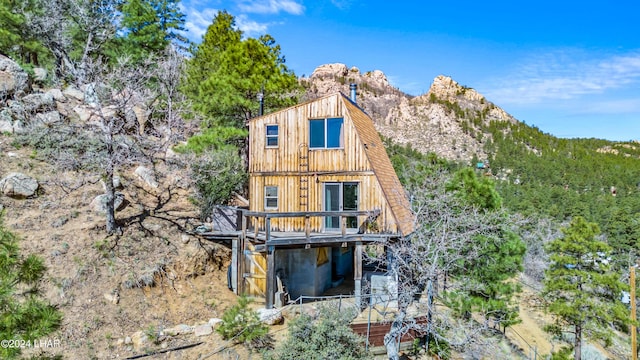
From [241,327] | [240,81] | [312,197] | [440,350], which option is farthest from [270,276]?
[240,81]

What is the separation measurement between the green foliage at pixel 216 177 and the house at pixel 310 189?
7.79 ft

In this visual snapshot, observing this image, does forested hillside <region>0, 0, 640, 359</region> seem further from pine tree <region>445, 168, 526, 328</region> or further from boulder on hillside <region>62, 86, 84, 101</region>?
boulder on hillside <region>62, 86, 84, 101</region>

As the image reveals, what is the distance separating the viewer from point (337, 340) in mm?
8328

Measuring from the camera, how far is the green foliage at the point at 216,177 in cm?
1585

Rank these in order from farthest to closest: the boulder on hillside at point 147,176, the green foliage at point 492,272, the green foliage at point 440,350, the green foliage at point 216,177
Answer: the boulder on hillside at point 147,176
the green foliage at point 216,177
the green foliage at point 492,272
the green foliage at point 440,350

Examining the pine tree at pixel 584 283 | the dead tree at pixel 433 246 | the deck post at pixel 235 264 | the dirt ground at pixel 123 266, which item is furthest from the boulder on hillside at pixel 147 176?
the pine tree at pixel 584 283

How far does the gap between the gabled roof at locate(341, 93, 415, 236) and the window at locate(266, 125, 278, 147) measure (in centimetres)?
304

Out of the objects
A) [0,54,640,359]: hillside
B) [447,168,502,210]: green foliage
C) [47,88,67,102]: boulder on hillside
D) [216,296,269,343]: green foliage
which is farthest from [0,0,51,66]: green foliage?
[447,168,502,210]: green foliage

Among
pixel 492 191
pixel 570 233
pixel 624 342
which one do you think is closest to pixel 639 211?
pixel 624 342

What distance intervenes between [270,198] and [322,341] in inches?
275

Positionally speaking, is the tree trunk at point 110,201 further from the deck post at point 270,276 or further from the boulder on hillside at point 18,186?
the deck post at point 270,276

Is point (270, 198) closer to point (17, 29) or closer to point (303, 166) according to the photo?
point (303, 166)

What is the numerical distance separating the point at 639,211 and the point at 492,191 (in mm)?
30415

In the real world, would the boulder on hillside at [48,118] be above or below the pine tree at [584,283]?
above
